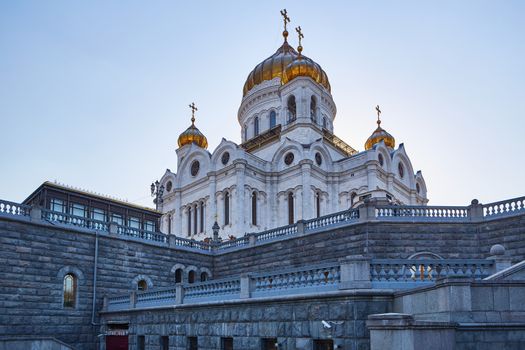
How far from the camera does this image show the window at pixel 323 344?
13.2 metres

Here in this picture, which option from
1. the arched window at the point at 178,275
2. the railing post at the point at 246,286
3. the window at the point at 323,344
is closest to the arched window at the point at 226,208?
the arched window at the point at 178,275

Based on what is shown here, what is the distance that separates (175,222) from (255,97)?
582 inches

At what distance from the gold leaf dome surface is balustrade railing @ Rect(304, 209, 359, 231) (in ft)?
87.0

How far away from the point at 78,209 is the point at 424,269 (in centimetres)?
2046

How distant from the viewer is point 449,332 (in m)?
9.67

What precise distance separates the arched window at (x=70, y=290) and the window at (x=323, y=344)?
12.9m

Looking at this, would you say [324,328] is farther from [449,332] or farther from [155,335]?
[155,335]

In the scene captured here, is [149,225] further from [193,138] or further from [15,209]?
[193,138]

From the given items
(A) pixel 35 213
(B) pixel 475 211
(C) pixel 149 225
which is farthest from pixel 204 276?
(B) pixel 475 211

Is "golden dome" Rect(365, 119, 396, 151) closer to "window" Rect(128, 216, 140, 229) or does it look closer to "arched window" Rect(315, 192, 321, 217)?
"arched window" Rect(315, 192, 321, 217)

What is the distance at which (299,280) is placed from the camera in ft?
46.3

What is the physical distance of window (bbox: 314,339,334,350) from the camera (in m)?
13.2

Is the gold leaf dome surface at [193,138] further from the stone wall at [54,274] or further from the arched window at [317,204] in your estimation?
the stone wall at [54,274]

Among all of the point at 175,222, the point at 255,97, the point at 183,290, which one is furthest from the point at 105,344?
the point at 255,97
